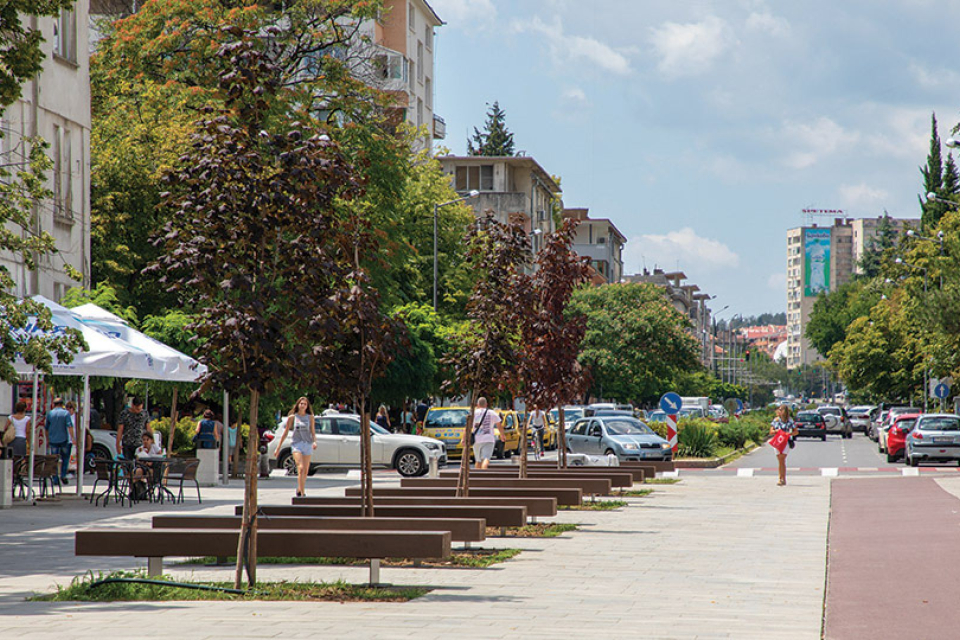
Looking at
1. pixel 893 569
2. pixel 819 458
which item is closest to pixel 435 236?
pixel 819 458

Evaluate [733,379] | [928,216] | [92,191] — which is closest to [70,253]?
[92,191]

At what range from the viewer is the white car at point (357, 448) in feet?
111

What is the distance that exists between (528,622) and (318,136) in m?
4.23

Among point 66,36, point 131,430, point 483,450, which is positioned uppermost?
point 66,36

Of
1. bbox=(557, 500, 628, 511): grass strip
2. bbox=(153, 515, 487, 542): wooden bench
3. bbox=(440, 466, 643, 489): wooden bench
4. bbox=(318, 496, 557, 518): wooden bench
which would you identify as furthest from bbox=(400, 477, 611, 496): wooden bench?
bbox=(153, 515, 487, 542): wooden bench

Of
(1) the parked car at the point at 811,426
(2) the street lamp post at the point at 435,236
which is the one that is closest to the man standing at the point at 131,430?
(2) the street lamp post at the point at 435,236

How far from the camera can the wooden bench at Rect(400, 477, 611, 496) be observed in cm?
Result: 1986

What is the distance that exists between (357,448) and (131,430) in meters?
9.25

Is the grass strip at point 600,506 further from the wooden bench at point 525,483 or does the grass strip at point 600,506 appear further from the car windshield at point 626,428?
the car windshield at point 626,428

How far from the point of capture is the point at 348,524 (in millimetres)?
12195

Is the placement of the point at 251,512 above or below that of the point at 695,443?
above

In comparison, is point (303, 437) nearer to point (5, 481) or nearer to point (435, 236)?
point (5, 481)

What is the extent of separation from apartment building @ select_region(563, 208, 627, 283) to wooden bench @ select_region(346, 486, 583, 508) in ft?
362

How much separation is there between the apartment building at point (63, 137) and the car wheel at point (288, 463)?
6.85m
